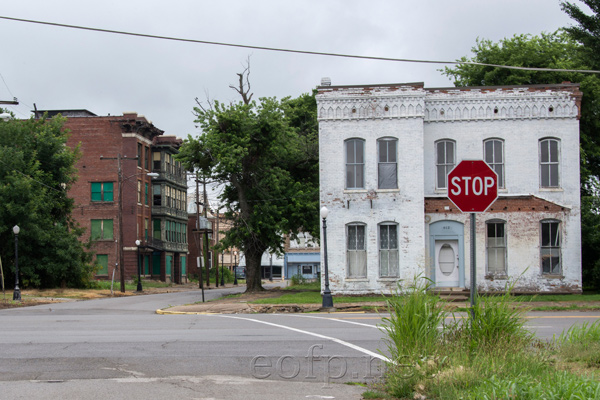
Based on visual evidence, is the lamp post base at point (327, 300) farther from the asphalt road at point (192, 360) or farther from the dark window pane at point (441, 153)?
the dark window pane at point (441, 153)

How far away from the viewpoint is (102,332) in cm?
1628

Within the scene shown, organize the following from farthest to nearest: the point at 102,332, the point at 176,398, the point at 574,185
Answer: the point at 574,185 < the point at 102,332 < the point at 176,398

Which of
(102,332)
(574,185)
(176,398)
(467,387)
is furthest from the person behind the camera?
(574,185)

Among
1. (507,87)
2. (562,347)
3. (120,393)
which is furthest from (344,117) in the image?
(120,393)

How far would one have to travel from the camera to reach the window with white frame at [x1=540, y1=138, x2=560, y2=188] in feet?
93.7

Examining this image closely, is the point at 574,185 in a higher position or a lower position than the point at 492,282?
higher

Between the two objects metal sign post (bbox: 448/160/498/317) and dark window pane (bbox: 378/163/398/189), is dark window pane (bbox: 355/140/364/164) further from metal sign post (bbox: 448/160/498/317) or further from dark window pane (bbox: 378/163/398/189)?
metal sign post (bbox: 448/160/498/317)

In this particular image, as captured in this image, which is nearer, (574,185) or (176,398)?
(176,398)

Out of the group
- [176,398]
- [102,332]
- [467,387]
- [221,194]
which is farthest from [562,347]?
[221,194]

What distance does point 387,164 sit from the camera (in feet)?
94.8

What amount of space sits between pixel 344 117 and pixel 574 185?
9940 mm

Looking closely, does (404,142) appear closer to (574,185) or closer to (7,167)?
(574,185)

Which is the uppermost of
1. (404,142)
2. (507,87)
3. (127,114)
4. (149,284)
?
(127,114)

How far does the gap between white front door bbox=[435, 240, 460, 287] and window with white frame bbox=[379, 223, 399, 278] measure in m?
1.79
